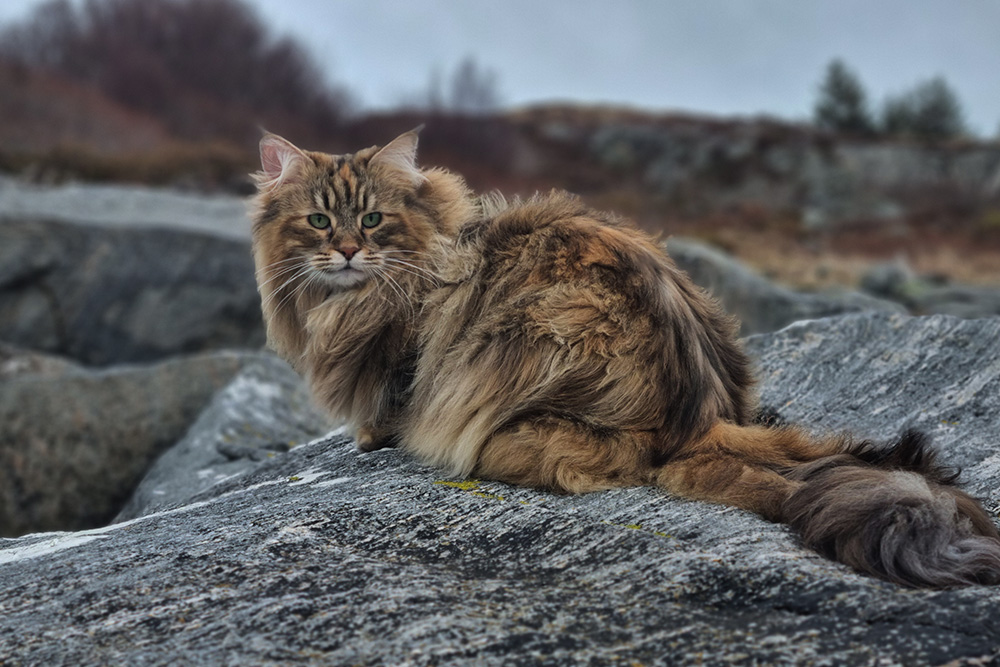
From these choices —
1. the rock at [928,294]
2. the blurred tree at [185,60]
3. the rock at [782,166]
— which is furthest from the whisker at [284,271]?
the rock at [782,166]

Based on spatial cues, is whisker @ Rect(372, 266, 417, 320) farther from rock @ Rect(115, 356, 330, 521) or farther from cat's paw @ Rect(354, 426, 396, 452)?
rock @ Rect(115, 356, 330, 521)

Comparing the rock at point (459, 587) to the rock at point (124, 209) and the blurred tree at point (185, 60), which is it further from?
the blurred tree at point (185, 60)

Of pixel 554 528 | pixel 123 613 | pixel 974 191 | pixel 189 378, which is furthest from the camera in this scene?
pixel 974 191

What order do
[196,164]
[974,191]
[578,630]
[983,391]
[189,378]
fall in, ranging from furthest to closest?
[974,191] < [196,164] < [189,378] < [983,391] < [578,630]

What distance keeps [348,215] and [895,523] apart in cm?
260

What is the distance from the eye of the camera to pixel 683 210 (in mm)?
27156

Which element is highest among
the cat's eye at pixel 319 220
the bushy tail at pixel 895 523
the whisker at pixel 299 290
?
the cat's eye at pixel 319 220

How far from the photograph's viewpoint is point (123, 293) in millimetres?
10969

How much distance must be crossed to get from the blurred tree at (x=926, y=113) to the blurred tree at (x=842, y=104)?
3.56 feet

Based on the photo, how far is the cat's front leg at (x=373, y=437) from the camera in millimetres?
4320

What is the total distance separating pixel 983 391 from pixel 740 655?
9.26 feet

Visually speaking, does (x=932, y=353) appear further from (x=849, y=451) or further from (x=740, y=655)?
(x=740, y=655)

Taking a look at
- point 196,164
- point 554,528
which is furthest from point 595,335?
point 196,164

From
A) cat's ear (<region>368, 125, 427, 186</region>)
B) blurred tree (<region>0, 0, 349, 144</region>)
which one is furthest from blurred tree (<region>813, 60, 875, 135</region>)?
cat's ear (<region>368, 125, 427, 186</region>)
